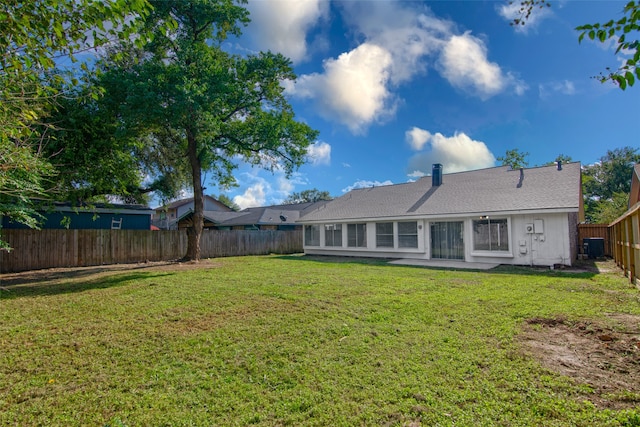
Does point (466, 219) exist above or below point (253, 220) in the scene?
below

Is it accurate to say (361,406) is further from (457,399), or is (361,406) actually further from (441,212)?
(441,212)

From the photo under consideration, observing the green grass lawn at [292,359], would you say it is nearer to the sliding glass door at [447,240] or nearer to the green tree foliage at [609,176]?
the sliding glass door at [447,240]

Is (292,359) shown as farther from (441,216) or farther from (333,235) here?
(333,235)

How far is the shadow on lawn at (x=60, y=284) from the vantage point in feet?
27.3

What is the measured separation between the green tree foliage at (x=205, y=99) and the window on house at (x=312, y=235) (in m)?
5.67

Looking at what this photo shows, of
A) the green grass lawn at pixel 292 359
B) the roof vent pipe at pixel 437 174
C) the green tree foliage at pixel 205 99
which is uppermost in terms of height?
the green tree foliage at pixel 205 99

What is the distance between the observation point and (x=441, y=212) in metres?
14.9

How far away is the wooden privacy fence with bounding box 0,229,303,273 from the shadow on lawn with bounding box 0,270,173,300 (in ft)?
9.92

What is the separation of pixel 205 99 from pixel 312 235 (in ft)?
37.7

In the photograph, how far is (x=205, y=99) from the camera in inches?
471

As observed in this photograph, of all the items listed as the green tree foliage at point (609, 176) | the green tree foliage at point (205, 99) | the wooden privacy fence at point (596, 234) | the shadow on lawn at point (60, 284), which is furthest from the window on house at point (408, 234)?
the green tree foliage at point (609, 176)

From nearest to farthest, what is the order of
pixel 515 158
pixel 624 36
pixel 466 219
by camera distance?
1. pixel 624 36
2. pixel 466 219
3. pixel 515 158

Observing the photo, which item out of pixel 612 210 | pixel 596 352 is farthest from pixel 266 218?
pixel 612 210

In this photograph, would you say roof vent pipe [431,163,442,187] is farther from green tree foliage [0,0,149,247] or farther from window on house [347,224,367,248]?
green tree foliage [0,0,149,247]
